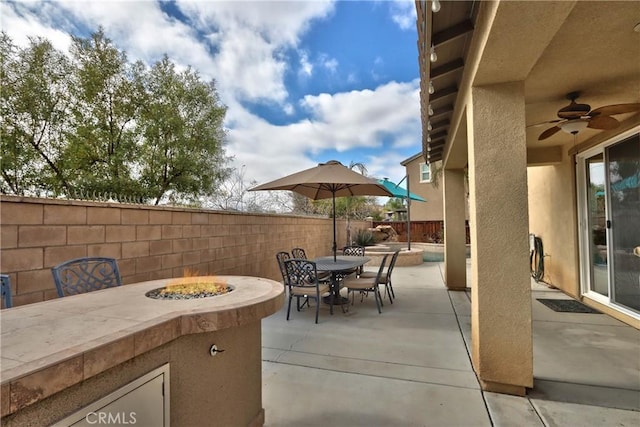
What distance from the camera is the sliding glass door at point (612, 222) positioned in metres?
3.99

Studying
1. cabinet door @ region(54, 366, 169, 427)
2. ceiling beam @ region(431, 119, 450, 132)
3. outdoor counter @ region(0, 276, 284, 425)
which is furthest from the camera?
ceiling beam @ region(431, 119, 450, 132)

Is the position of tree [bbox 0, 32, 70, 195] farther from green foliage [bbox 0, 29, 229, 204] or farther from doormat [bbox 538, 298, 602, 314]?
doormat [bbox 538, 298, 602, 314]

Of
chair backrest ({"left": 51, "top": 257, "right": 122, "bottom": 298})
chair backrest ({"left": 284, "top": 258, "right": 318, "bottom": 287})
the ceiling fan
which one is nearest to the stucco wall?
the ceiling fan

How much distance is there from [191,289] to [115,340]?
1021 millimetres

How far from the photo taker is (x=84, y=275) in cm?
254

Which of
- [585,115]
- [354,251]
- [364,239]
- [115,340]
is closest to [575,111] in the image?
[585,115]

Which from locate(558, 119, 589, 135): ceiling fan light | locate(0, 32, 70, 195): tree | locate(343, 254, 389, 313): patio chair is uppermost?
locate(0, 32, 70, 195): tree

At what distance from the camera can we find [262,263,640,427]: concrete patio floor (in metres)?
2.21

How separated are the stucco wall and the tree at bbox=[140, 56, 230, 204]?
9027 mm

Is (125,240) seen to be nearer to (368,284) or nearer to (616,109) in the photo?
(368,284)

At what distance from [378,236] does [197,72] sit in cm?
966

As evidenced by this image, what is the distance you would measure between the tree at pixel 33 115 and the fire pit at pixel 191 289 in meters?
7.84

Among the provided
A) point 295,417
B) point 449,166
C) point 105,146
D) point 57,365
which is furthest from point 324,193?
point 105,146

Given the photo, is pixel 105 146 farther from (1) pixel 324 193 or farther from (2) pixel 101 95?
(1) pixel 324 193
